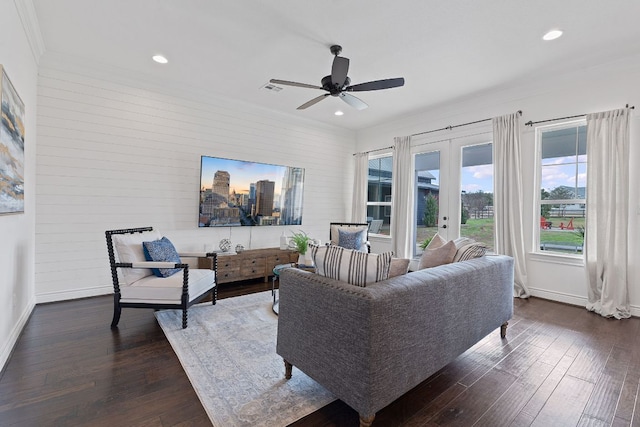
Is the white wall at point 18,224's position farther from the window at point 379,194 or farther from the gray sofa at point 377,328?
the window at point 379,194

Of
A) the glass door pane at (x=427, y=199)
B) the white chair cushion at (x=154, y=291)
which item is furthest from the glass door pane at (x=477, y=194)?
the white chair cushion at (x=154, y=291)

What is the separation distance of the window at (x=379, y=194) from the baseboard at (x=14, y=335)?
5438 millimetres

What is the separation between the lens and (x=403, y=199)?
18.7 feet

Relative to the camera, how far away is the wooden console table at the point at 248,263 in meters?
4.42

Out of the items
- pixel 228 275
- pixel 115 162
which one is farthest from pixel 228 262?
pixel 115 162

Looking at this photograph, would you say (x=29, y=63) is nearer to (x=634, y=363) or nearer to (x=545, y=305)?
(x=634, y=363)

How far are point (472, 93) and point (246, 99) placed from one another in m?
3.55

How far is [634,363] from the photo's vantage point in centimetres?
236

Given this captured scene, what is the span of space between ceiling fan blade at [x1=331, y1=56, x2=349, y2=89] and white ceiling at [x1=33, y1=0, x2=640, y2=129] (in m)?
0.33

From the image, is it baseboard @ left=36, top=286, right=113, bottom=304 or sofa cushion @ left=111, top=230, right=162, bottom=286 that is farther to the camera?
baseboard @ left=36, top=286, right=113, bottom=304

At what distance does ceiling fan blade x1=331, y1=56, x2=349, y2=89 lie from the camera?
289 cm

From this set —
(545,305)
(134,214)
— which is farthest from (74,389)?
(545,305)

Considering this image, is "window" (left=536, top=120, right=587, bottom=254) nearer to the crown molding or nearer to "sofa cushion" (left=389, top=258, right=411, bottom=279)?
"sofa cushion" (left=389, top=258, right=411, bottom=279)

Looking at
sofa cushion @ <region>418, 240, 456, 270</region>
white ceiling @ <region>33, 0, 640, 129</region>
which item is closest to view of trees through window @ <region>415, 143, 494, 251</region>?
white ceiling @ <region>33, 0, 640, 129</region>
